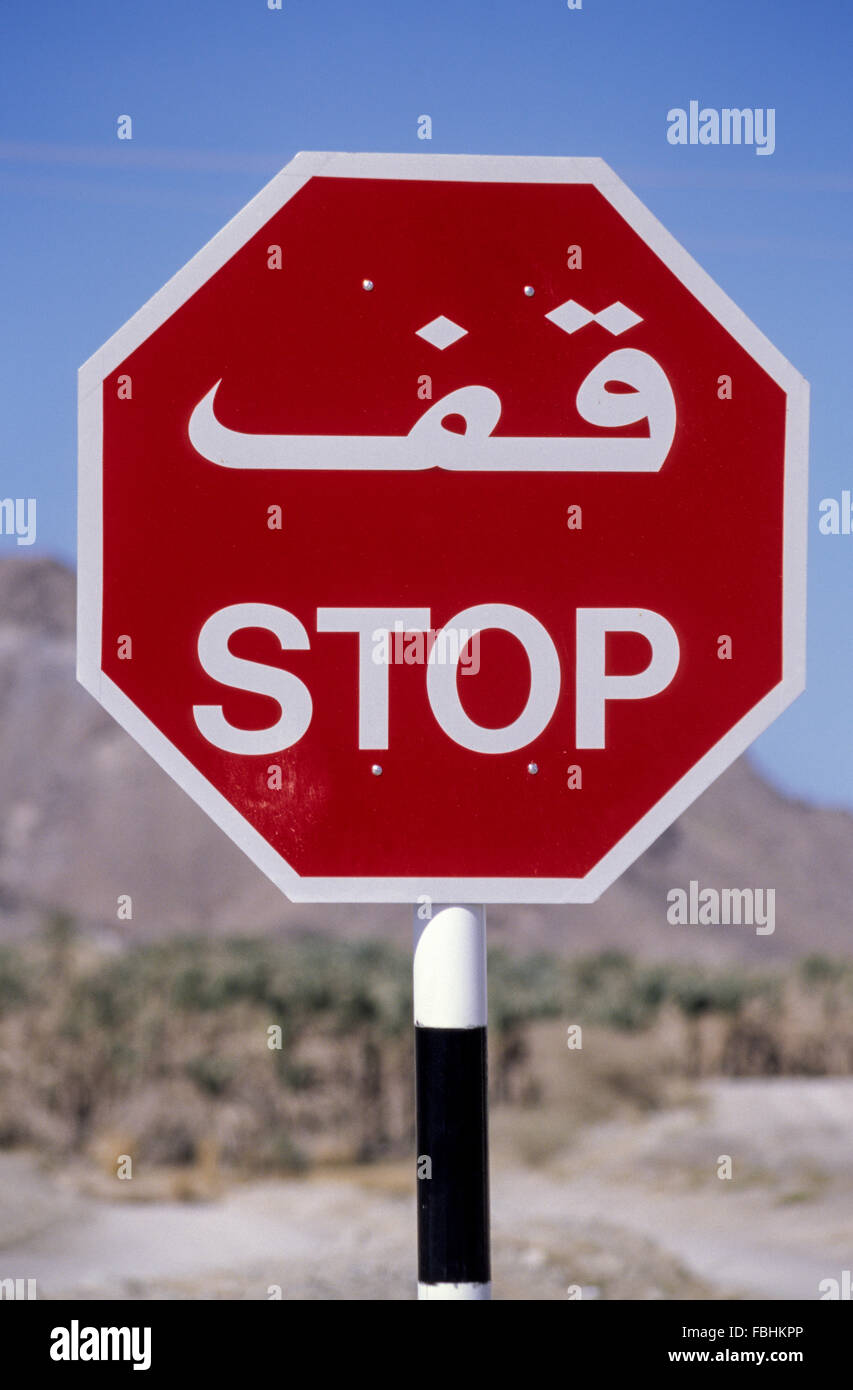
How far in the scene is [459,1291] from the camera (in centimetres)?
169

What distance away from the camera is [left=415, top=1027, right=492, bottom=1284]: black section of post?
1.69m

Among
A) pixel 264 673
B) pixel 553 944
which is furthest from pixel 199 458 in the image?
pixel 553 944

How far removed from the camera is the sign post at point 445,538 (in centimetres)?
166

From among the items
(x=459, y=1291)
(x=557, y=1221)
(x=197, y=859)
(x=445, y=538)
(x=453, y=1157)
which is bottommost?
(x=557, y=1221)

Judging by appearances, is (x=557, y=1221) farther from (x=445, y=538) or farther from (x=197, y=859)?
(x=197, y=859)

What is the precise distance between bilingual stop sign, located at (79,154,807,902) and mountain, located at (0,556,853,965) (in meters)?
30.6

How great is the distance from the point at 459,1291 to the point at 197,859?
37604mm

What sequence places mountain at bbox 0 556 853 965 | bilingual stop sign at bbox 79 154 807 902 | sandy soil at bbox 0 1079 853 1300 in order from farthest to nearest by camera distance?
mountain at bbox 0 556 853 965
sandy soil at bbox 0 1079 853 1300
bilingual stop sign at bbox 79 154 807 902

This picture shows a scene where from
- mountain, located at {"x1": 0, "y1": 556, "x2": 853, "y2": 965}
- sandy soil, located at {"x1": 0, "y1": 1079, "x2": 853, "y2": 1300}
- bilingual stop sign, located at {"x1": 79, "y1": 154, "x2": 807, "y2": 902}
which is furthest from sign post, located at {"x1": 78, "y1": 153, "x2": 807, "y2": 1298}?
mountain, located at {"x1": 0, "y1": 556, "x2": 853, "y2": 965}

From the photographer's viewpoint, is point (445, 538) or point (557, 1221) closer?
point (445, 538)

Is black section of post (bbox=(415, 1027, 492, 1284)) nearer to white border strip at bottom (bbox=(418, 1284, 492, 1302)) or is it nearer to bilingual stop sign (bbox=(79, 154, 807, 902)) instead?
white border strip at bottom (bbox=(418, 1284, 492, 1302))

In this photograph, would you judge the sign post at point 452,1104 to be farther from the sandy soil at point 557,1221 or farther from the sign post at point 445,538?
the sandy soil at point 557,1221

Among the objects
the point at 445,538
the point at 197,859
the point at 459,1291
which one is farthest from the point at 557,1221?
the point at 197,859

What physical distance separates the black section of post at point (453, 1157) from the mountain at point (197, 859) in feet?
100
